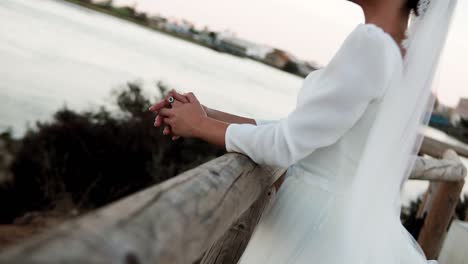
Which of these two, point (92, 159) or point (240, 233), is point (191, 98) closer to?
point (240, 233)

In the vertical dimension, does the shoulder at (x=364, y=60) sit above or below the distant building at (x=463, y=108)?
above

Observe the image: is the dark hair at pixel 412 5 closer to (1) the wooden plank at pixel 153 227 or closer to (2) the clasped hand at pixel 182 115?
(2) the clasped hand at pixel 182 115

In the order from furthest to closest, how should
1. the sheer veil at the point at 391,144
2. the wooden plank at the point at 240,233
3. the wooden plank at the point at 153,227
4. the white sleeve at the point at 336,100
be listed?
1. the wooden plank at the point at 240,233
2. the sheer veil at the point at 391,144
3. the white sleeve at the point at 336,100
4. the wooden plank at the point at 153,227

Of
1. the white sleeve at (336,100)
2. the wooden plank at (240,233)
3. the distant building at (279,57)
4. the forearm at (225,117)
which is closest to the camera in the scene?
the white sleeve at (336,100)

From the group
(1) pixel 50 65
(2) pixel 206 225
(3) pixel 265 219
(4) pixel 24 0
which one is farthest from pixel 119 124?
(4) pixel 24 0

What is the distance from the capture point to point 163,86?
912 centimetres

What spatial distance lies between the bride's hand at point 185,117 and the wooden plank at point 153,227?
0.40 metres

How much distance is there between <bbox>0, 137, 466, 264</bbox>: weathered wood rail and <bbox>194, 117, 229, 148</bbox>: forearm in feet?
0.39

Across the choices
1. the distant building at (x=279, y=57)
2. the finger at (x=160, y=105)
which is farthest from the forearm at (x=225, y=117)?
the distant building at (x=279, y=57)

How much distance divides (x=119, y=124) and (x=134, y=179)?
93 centimetres

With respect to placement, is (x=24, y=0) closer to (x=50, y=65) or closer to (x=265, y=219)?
(x=50, y=65)

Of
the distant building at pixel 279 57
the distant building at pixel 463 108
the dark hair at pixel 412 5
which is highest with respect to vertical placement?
the dark hair at pixel 412 5

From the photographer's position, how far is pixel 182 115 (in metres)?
1.49

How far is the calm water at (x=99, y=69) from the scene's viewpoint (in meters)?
10.8
